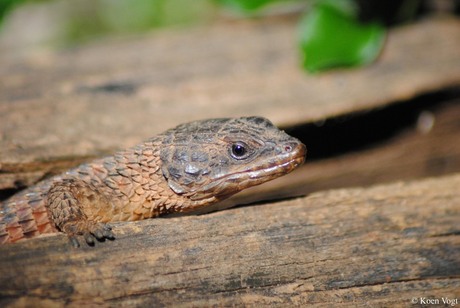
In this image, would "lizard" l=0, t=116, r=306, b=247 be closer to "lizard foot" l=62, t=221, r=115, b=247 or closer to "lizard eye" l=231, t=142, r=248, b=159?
"lizard eye" l=231, t=142, r=248, b=159

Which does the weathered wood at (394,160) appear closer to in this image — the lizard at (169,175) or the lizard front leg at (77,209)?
the lizard at (169,175)

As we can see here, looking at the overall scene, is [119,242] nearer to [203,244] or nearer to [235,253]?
[203,244]

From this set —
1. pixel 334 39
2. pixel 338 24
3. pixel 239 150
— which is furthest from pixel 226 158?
pixel 338 24

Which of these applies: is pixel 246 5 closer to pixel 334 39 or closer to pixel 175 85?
pixel 334 39

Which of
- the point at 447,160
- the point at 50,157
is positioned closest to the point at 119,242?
the point at 50,157

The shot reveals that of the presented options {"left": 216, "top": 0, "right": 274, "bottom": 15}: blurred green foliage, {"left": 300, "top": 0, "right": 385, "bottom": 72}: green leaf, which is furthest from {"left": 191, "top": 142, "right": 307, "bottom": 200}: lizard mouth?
{"left": 216, "top": 0, "right": 274, "bottom": 15}: blurred green foliage

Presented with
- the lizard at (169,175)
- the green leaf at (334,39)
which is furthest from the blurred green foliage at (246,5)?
the lizard at (169,175)
